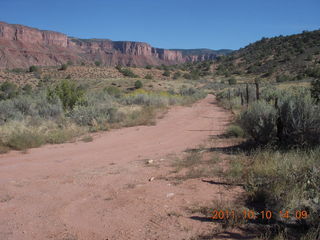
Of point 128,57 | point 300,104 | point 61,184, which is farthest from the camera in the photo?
point 128,57

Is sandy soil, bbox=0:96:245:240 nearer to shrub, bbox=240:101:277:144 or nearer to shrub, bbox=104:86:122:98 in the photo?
shrub, bbox=240:101:277:144

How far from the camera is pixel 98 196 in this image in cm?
493

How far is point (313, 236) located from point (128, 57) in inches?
6952

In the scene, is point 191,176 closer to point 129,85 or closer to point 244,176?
point 244,176

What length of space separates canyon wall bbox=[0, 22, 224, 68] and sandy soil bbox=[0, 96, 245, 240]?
9836cm

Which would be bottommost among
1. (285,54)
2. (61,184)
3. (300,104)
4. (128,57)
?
(61,184)

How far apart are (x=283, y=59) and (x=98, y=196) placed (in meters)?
64.6

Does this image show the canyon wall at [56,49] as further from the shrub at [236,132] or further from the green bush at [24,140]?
the shrub at [236,132]

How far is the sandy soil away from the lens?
374cm

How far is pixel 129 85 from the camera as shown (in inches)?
1585

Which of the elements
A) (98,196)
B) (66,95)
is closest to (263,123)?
(98,196)

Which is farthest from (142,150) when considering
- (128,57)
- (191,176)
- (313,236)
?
(128,57)

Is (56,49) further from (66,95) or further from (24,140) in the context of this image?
(24,140)

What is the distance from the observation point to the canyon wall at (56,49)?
4668 inches
